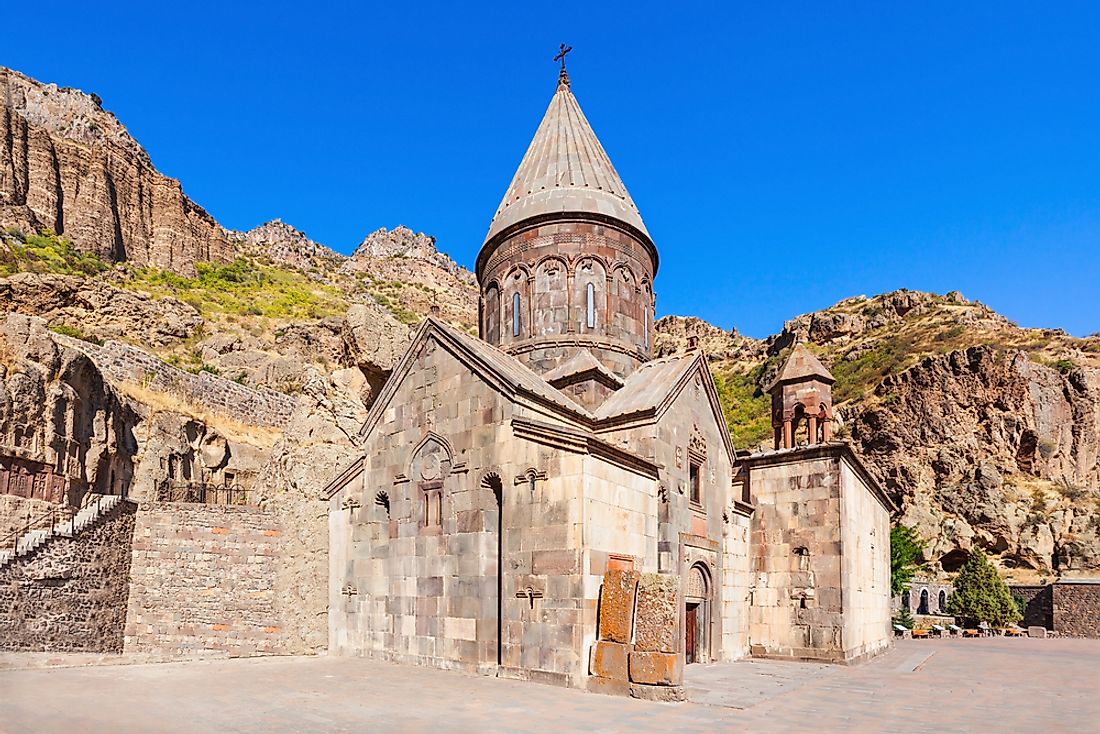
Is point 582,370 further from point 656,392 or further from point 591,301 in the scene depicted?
point 591,301

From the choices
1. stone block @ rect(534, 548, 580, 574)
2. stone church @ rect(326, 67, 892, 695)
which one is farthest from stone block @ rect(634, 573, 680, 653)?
stone block @ rect(534, 548, 580, 574)

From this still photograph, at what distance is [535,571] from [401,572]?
10.2 feet

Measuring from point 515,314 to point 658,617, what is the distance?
8.60 meters

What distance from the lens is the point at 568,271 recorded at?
15.8 m

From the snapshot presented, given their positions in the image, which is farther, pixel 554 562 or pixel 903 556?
pixel 903 556

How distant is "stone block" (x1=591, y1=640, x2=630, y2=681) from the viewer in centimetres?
904

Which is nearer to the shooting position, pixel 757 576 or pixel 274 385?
pixel 757 576

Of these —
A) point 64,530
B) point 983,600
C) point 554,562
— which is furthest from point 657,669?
point 983,600

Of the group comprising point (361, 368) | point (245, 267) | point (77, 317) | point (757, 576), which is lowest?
point (757, 576)

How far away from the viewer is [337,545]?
1390cm

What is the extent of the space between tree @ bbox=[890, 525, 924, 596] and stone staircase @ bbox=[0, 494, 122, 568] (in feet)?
86.6

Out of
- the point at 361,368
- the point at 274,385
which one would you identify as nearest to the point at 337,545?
the point at 361,368

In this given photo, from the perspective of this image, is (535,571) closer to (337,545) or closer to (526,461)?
(526,461)

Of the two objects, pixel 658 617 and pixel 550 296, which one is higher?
pixel 550 296
